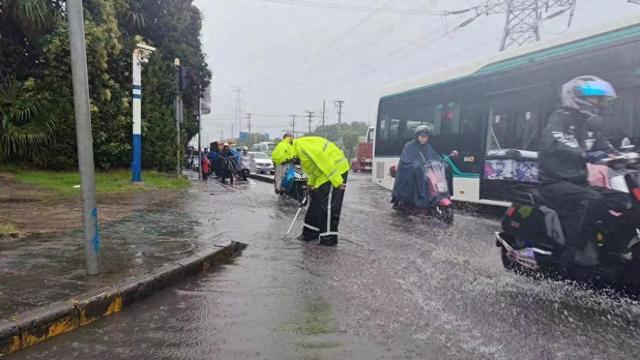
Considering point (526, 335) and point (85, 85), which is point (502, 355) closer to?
point (526, 335)

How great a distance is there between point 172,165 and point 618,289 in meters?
16.8

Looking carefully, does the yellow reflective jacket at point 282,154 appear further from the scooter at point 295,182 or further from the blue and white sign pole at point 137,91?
the blue and white sign pole at point 137,91

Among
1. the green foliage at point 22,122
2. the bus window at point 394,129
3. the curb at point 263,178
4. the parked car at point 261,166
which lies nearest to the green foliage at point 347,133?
the parked car at point 261,166

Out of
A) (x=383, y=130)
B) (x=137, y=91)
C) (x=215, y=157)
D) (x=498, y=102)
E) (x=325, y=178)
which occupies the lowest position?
(x=215, y=157)

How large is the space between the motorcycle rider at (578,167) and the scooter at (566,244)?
6 cm

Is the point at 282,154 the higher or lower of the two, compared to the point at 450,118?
lower

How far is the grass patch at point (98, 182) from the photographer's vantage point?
12381mm

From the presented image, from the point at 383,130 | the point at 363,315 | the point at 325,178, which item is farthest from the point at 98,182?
the point at 363,315

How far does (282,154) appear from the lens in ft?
33.9

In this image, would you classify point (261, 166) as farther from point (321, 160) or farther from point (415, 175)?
point (321, 160)

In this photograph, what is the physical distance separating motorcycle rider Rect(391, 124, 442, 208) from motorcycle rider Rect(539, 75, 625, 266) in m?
5.14

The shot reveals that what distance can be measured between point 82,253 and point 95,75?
10.4 metres

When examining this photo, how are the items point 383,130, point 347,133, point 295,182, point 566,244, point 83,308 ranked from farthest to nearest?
point 347,133 < point 383,130 < point 295,182 < point 566,244 < point 83,308

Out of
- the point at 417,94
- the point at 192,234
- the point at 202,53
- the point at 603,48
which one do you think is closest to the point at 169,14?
the point at 202,53
